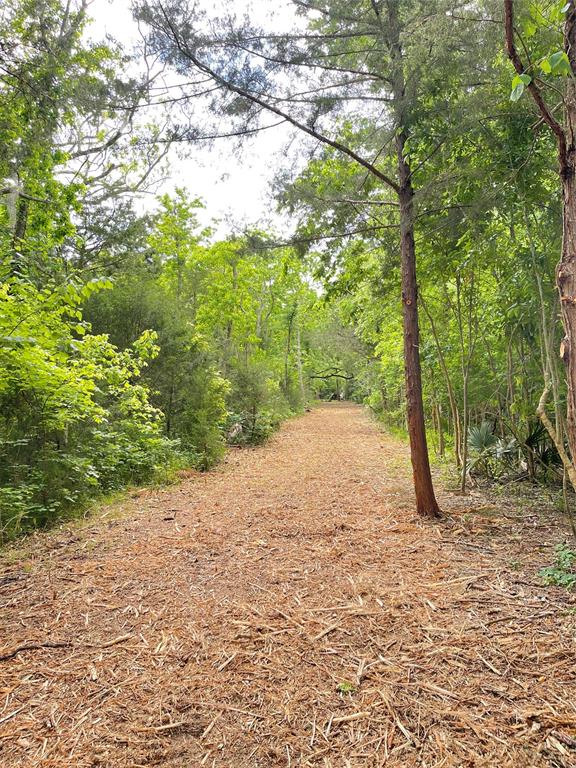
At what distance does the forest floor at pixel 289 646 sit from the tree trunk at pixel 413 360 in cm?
37

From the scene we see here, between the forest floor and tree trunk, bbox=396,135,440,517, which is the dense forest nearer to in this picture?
tree trunk, bbox=396,135,440,517

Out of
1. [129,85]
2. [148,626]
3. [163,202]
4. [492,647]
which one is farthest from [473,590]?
[163,202]

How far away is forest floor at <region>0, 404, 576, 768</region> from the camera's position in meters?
1.55

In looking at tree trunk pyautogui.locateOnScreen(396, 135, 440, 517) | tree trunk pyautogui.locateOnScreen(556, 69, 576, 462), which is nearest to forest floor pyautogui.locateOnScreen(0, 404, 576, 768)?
tree trunk pyautogui.locateOnScreen(396, 135, 440, 517)

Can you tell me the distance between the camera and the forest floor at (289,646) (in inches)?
61.2

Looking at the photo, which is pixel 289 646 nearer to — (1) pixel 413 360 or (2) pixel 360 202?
(1) pixel 413 360

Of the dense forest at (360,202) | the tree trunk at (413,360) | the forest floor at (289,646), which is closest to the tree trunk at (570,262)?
the dense forest at (360,202)

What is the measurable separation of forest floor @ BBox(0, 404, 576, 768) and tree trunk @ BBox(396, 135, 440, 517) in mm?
371

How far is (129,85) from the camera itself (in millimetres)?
3559

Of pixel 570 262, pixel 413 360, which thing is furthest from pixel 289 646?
pixel 413 360

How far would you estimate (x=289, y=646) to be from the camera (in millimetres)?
2180

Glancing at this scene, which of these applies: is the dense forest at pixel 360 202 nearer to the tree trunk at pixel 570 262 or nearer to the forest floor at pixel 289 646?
the tree trunk at pixel 570 262

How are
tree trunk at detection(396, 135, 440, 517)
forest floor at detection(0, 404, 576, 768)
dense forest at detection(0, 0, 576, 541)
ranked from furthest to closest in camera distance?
tree trunk at detection(396, 135, 440, 517), dense forest at detection(0, 0, 576, 541), forest floor at detection(0, 404, 576, 768)

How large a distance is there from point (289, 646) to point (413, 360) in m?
3.17
